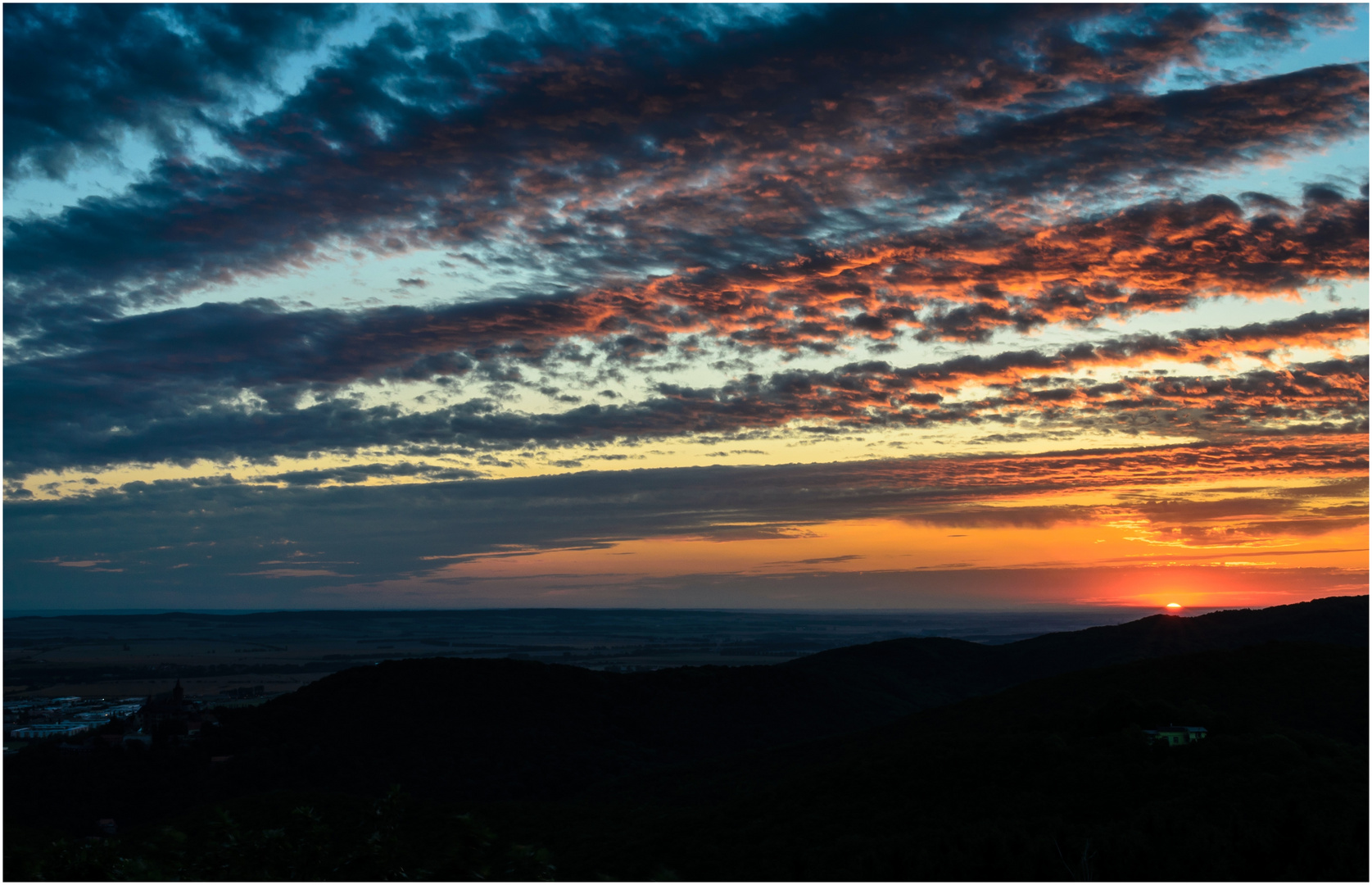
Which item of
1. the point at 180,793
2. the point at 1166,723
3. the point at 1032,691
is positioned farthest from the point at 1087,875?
the point at 180,793

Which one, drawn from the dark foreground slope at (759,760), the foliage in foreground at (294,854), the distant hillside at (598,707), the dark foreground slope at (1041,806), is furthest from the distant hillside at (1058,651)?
the foliage in foreground at (294,854)

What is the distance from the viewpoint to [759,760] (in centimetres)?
6300

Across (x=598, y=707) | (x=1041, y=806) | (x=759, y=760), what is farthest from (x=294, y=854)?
(x=598, y=707)

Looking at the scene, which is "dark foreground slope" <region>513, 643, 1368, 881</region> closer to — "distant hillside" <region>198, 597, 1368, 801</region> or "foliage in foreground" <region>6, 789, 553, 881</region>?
"foliage in foreground" <region>6, 789, 553, 881</region>

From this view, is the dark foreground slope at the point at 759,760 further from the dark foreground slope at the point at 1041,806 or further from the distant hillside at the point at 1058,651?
the distant hillside at the point at 1058,651

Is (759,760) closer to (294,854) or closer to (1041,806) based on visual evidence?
(1041,806)

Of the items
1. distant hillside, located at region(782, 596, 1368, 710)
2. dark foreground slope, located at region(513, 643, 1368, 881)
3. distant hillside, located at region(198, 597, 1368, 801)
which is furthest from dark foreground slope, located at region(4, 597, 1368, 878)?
A: distant hillside, located at region(782, 596, 1368, 710)

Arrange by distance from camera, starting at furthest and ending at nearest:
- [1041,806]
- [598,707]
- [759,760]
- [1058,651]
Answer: [1058,651] → [598,707] → [759,760] → [1041,806]

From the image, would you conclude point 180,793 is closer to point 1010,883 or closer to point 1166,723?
point 1010,883

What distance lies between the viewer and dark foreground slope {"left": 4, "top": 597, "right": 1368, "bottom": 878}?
110 ft

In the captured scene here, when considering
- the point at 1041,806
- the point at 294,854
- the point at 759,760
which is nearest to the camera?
the point at 294,854

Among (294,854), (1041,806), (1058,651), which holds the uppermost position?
(294,854)

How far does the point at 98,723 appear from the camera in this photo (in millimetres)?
96438

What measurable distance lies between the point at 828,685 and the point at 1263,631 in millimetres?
52487
